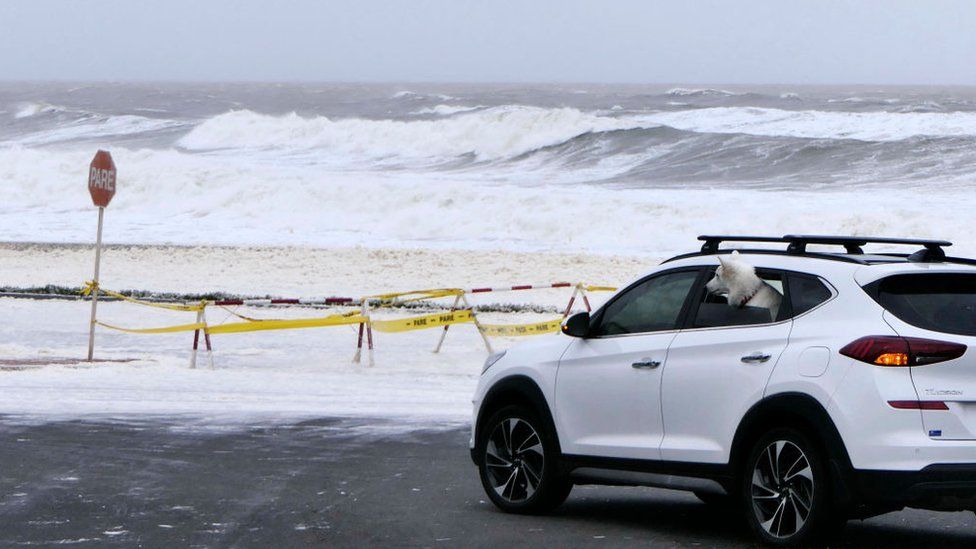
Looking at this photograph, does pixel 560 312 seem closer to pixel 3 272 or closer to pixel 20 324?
pixel 20 324

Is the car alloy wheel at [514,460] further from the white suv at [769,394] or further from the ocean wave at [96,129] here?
the ocean wave at [96,129]

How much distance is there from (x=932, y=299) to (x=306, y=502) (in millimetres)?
3833

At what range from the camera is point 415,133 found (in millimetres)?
72062

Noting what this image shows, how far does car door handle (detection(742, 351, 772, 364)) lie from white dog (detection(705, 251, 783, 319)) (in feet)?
0.79

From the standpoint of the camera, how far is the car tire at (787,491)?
6992mm

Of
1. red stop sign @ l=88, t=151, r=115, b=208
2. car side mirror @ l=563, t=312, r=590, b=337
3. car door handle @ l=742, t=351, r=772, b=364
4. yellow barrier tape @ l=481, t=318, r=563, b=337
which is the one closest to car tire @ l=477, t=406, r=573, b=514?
car side mirror @ l=563, t=312, r=590, b=337

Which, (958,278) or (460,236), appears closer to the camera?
(958,278)

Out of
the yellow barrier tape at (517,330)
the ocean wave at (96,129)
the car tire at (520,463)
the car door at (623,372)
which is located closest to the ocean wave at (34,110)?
the ocean wave at (96,129)

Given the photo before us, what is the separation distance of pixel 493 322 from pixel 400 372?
191 inches

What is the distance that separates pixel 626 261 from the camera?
31406 millimetres

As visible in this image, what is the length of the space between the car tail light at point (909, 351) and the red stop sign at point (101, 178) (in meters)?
12.1

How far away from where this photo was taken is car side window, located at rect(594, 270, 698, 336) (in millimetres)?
8133

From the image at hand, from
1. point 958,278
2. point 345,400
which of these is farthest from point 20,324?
point 958,278

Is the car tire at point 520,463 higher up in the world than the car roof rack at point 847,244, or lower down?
lower down
